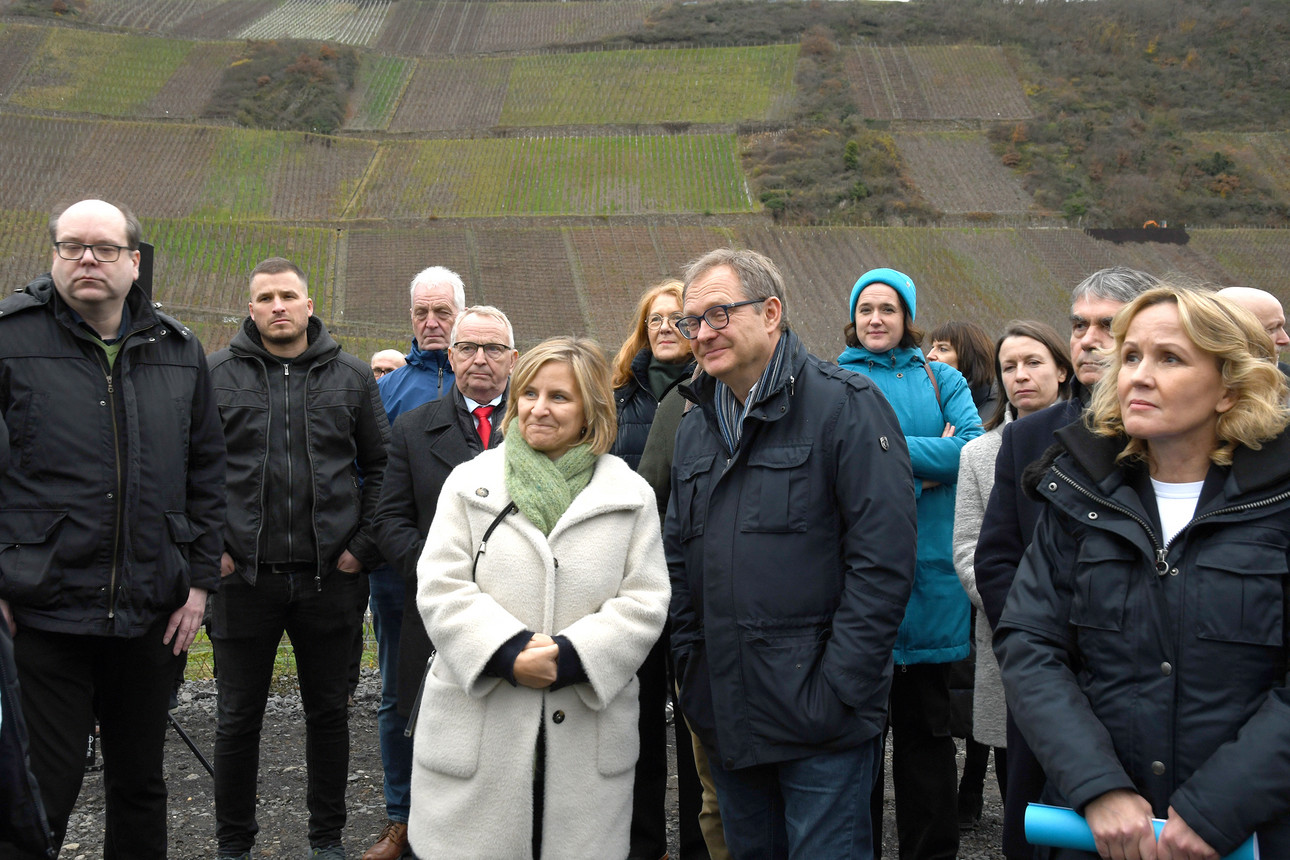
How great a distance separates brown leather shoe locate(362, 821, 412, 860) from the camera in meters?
3.78

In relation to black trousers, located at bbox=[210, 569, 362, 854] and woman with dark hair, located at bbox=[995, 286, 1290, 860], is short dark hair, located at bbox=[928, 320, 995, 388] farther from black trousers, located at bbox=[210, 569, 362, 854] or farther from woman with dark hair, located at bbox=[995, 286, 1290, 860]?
black trousers, located at bbox=[210, 569, 362, 854]

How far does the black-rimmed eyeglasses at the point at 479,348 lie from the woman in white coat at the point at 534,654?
979mm

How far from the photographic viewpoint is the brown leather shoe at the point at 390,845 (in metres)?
3.78

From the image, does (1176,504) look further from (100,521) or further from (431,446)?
(100,521)

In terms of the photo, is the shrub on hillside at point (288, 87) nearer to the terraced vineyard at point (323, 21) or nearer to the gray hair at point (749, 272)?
the terraced vineyard at point (323, 21)

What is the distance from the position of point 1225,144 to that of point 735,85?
905 inches

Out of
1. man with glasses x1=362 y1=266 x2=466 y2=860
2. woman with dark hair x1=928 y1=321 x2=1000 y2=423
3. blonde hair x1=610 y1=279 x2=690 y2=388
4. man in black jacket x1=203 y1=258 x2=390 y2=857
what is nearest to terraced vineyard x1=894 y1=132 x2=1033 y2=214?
woman with dark hair x1=928 y1=321 x2=1000 y2=423

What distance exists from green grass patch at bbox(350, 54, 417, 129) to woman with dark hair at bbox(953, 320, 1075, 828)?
4734 cm

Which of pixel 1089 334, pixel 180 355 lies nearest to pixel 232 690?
pixel 180 355

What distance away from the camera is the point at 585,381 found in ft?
9.62

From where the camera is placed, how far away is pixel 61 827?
3.09 m

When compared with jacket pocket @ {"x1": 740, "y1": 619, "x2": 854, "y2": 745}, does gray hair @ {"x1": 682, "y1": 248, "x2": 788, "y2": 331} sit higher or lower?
higher

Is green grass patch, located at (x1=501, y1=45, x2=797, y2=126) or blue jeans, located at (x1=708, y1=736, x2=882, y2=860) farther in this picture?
green grass patch, located at (x1=501, y1=45, x2=797, y2=126)

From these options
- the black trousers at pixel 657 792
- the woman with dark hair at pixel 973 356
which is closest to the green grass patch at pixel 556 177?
the woman with dark hair at pixel 973 356
